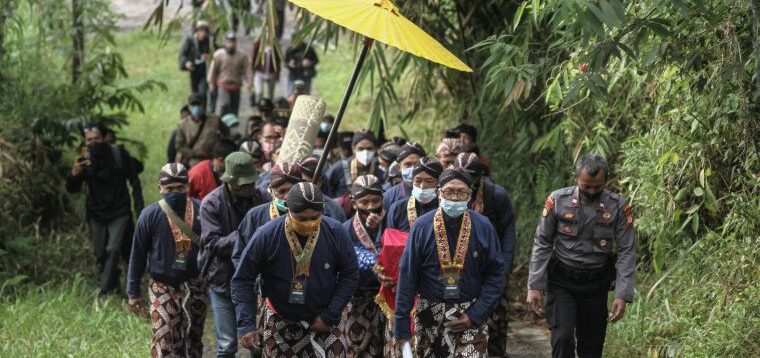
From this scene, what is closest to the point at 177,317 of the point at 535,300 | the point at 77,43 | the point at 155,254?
the point at 155,254

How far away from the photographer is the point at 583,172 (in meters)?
8.34

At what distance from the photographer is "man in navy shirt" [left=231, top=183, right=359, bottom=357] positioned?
7734mm

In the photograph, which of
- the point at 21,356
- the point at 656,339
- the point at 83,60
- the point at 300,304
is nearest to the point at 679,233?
the point at 656,339

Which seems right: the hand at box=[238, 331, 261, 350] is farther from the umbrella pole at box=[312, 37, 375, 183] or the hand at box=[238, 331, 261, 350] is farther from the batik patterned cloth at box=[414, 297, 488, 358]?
the umbrella pole at box=[312, 37, 375, 183]

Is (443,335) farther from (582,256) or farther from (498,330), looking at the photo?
(498,330)

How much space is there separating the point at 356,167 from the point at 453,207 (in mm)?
4181

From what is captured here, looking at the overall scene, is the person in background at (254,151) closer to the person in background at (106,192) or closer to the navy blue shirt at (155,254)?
the person in background at (106,192)

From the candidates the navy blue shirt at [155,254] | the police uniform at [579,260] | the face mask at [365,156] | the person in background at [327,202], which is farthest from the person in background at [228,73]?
the police uniform at [579,260]

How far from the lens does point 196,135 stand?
15.4m

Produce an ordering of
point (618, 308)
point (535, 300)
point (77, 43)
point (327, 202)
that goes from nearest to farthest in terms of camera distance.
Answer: point (618, 308) < point (535, 300) < point (327, 202) < point (77, 43)

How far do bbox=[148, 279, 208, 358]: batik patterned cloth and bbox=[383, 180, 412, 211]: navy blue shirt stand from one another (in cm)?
161

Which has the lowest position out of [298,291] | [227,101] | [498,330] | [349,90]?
[498,330]

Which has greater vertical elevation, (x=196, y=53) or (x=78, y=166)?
(x=196, y=53)

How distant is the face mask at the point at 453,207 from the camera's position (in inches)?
313
